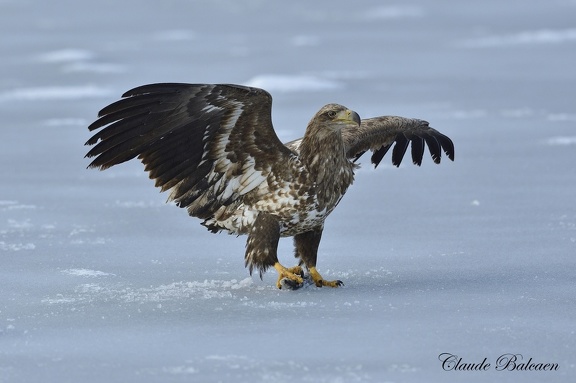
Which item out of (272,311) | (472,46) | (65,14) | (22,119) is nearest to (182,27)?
(65,14)

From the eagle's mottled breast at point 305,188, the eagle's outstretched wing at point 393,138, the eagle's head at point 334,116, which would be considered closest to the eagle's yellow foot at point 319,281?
the eagle's mottled breast at point 305,188

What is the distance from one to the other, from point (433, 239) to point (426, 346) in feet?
8.82

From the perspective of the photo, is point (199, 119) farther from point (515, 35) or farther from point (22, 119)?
point (515, 35)

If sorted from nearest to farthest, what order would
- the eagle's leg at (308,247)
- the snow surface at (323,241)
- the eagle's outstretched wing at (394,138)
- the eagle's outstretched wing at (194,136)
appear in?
1. the snow surface at (323,241)
2. the eagle's outstretched wing at (194,136)
3. the eagle's leg at (308,247)
4. the eagle's outstretched wing at (394,138)

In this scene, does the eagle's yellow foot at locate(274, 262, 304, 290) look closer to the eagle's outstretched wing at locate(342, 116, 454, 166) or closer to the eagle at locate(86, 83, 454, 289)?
the eagle at locate(86, 83, 454, 289)

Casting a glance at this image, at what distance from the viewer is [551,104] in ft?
43.9

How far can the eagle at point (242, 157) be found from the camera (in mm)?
6809

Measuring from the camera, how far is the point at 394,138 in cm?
808

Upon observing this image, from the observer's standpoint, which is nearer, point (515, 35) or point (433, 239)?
point (433, 239)

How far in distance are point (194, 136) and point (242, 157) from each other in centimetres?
30

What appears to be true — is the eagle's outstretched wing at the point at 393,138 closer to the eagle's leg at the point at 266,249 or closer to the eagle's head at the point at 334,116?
the eagle's head at the point at 334,116

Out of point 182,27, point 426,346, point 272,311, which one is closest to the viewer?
point 426,346

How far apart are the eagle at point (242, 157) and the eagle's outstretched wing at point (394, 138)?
0.78 m

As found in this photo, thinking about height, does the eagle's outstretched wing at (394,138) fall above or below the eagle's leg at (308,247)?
above
